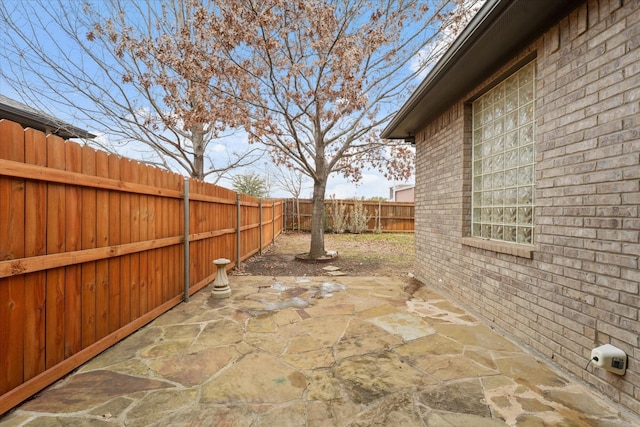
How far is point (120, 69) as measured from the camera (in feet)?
25.8

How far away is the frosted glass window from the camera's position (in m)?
2.86

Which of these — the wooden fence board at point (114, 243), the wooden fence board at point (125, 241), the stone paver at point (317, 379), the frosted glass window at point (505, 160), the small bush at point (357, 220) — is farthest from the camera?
the small bush at point (357, 220)

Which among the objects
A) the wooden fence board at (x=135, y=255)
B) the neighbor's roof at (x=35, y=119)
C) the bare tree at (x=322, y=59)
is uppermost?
the bare tree at (x=322, y=59)

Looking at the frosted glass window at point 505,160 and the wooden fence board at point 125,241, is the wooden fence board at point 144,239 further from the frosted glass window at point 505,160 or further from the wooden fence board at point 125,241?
the frosted glass window at point 505,160

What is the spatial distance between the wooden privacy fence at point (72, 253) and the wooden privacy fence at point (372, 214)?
11.2m

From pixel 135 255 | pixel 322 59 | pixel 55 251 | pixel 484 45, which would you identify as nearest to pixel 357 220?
pixel 322 59

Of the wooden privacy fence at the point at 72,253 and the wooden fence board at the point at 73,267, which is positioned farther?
the wooden fence board at the point at 73,267

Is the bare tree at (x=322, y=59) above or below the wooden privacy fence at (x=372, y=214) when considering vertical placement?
above

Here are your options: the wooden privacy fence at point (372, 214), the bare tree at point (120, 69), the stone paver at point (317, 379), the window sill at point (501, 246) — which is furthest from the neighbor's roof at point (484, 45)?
the wooden privacy fence at point (372, 214)

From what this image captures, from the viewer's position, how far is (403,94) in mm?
7828

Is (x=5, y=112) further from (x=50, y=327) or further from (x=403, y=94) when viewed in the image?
(x=403, y=94)

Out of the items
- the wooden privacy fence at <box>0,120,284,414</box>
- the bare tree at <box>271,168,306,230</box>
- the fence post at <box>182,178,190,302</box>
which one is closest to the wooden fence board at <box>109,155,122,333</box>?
the wooden privacy fence at <box>0,120,284,414</box>

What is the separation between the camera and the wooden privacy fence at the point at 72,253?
1.80 metres

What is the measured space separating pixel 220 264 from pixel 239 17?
4399 mm
